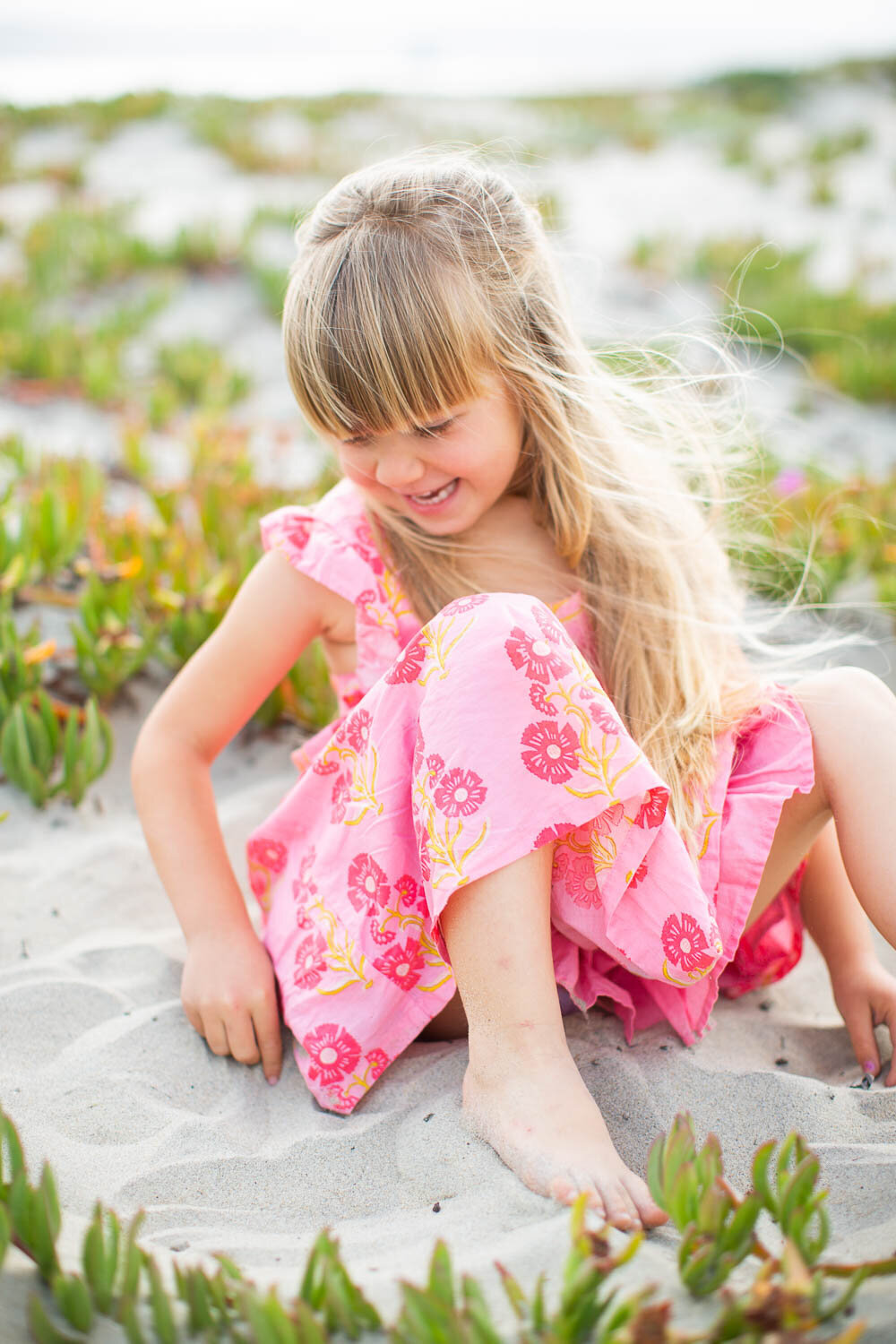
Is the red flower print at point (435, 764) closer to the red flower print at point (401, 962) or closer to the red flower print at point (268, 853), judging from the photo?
the red flower print at point (401, 962)

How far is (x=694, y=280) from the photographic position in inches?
255

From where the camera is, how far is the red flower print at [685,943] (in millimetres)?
1275

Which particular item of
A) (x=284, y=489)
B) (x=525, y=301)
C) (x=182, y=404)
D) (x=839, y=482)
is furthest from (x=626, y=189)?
(x=525, y=301)

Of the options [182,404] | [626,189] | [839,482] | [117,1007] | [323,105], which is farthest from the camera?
[323,105]

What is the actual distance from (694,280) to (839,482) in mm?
3429

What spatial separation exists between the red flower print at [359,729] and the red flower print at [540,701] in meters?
0.23

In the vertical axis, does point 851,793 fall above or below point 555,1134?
above

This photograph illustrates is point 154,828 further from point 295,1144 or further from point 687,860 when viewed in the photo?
point 687,860

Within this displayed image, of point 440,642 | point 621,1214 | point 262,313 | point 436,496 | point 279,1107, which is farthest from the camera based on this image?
point 262,313

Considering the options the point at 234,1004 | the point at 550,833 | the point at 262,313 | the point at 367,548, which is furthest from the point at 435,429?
the point at 262,313

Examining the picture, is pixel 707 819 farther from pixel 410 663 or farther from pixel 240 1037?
pixel 240 1037

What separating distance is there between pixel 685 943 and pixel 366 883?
391mm

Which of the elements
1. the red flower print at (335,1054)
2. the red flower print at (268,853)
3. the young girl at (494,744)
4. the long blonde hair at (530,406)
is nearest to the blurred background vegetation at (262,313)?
the long blonde hair at (530,406)

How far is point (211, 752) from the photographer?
62.4 inches
